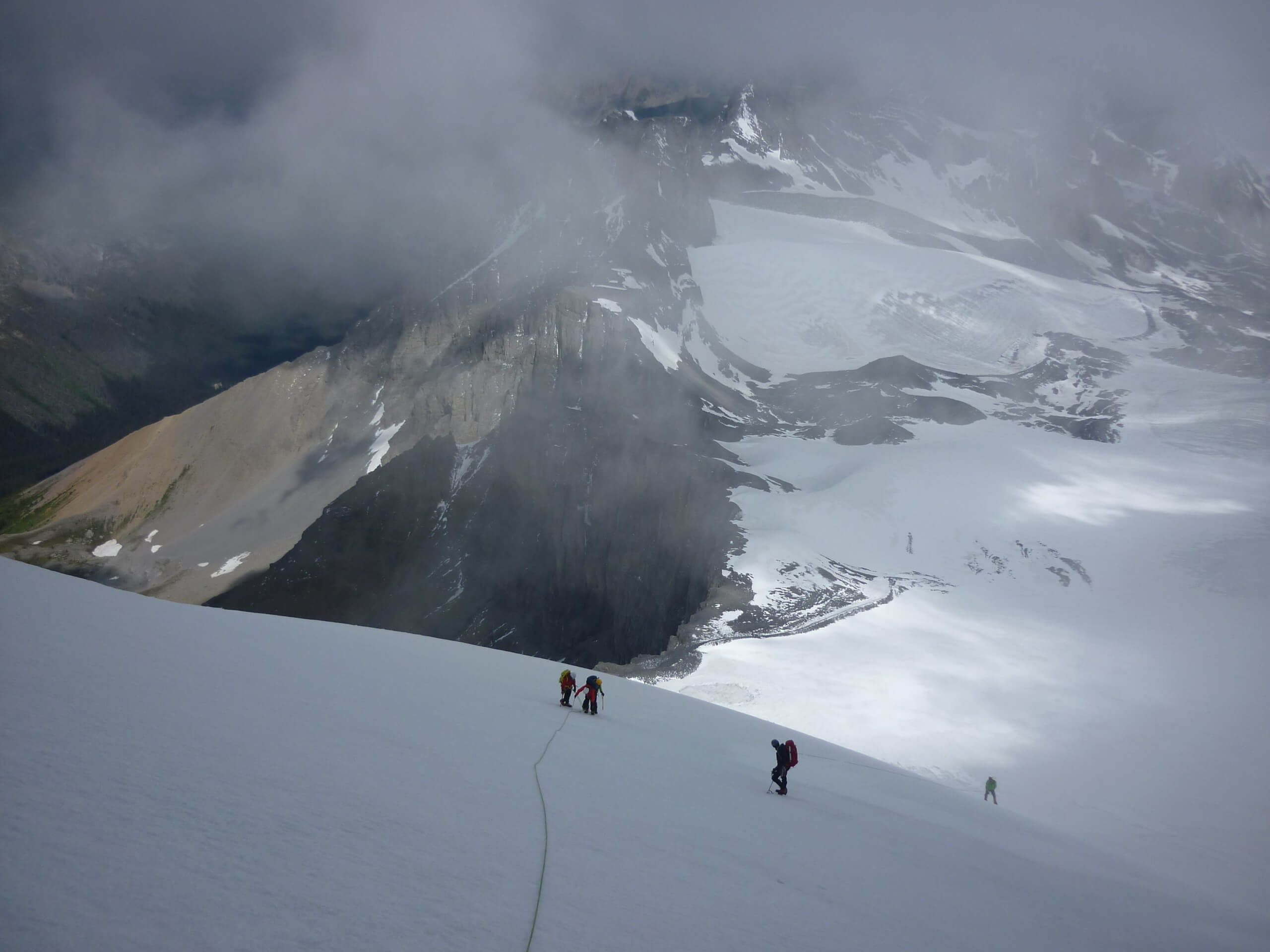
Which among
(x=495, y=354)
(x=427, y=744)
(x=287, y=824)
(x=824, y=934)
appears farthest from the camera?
(x=495, y=354)

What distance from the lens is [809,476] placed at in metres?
89.5

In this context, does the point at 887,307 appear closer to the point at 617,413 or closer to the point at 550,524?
the point at 617,413

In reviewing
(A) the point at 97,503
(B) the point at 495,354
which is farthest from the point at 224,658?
(A) the point at 97,503

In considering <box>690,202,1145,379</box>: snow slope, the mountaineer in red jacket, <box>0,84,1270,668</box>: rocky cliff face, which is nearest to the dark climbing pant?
the mountaineer in red jacket

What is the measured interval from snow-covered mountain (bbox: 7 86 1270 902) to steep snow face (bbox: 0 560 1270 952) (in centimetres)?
1482

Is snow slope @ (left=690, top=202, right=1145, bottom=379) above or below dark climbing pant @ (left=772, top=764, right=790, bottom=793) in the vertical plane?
above

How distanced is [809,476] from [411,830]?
86989 millimetres

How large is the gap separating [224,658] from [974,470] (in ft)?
284

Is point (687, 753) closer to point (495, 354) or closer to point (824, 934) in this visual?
point (824, 934)

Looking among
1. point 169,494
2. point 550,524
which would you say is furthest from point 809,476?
point 169,494

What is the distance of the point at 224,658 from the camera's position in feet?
29.9

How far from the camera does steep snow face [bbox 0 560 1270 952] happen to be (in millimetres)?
3572

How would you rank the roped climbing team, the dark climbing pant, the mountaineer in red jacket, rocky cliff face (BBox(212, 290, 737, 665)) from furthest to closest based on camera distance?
1. rocky cliff face (BBox(212, 290, 737, 665))
2. the mountaineer in red jacket
3. the roped climbing team
4. the dark climbing pant

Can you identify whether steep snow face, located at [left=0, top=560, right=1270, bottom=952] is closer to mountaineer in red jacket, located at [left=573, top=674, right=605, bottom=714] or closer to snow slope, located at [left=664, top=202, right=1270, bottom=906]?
mountaineer in red jacket, located at [left=573, top=674, right=605, bottom=714]
